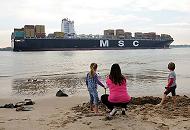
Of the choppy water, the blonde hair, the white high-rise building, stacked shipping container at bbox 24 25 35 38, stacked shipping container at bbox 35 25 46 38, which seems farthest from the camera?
the white high-rise building

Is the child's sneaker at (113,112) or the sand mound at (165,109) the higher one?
the child's sneaker at (113,112)

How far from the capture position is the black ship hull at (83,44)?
106m

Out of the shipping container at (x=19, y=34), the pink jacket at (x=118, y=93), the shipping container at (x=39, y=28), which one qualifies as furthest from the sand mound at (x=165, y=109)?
the shipping container at (x=39, y=28)

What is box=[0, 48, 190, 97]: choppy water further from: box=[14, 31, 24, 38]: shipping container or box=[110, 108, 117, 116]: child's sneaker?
box=[14, 31, 24, 38]: shipping container

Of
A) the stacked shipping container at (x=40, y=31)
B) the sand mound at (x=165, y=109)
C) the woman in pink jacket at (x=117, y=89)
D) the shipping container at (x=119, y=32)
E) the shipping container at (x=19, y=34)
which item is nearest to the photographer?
the woman in pink jacket at (x=117, y=89)

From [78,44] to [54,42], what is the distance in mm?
8905

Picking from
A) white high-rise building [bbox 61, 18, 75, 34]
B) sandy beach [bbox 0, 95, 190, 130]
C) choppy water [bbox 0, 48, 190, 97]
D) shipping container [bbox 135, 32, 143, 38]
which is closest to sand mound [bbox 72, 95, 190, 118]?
sandy beach [bbox 0, 95, 190, 130]

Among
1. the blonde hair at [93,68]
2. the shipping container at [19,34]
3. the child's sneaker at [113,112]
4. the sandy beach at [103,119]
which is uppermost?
the shipping container at [19,34]

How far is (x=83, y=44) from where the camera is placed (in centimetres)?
11469

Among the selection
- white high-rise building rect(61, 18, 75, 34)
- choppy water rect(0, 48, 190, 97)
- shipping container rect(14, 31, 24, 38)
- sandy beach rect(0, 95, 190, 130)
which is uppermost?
white high-rise building rect(61, 18, 75, 34)

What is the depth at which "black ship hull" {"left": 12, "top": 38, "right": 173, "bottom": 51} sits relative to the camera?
105938 millimetres

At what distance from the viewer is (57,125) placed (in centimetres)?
692

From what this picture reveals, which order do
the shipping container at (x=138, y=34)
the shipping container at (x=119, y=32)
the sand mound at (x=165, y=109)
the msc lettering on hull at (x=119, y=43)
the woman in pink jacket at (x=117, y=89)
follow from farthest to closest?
the shipping container at (x=138, y=34), the shipping container at (x=119, y=32), the msc lettering on hull at (x=119, y=43), the sand mound at (x=165, y=109), the woman in pink jacket at (x=117, y=89)

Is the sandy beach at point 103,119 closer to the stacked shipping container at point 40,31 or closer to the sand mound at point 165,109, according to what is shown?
the sand mound at point 165,109
